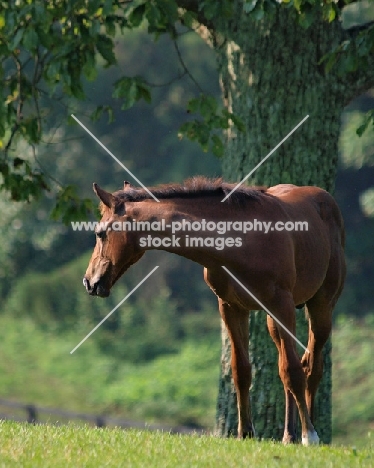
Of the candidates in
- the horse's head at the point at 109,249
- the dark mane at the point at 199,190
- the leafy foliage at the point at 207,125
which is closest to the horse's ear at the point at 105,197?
the horse's head at the point at 109,249

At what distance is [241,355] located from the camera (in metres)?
7.65

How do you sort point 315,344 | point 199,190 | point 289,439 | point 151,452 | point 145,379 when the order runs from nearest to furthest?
point 151,452
point 199,190
point 289,439
point 315,344
point 145,379

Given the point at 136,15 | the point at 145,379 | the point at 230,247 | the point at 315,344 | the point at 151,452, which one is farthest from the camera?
the point at 145,379

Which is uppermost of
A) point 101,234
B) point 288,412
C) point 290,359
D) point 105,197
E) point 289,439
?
point 105,197

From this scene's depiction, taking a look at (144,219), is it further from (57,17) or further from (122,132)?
(122,132)

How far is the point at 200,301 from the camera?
3534 centimetres

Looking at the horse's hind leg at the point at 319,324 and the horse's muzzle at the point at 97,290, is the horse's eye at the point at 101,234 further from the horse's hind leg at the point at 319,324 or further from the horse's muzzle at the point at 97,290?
the horse's hind leg at the point at 319,324

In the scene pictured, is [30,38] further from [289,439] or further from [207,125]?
[289,439]

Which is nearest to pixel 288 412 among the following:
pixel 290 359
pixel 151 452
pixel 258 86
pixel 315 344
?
pixel 290 359

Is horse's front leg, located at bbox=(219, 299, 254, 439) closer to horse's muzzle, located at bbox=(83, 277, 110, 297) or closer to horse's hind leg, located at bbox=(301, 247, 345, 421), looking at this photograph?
horse's hind leg, located at bbox=(301, 247, 345, 421)

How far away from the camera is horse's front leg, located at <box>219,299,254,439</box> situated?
7598mm

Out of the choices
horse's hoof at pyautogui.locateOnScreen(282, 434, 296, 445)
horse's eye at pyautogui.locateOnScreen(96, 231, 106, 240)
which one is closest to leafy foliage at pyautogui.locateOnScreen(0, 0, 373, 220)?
horse's eye at pyautogui.locateOnScreen(96, 231, 106, 240)

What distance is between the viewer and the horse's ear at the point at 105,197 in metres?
6.81

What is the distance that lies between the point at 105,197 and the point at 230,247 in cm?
96
